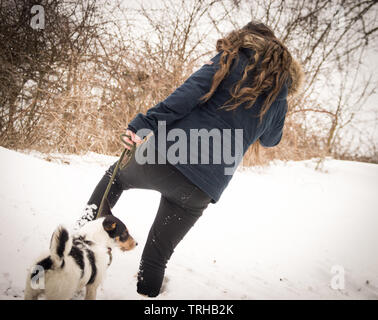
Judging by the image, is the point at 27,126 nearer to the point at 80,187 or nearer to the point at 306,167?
the point at 80,187

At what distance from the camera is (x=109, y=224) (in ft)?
4.63

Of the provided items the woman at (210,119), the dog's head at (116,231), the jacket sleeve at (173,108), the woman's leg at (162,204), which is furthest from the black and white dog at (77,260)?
the jacket sleeve at (173,108)

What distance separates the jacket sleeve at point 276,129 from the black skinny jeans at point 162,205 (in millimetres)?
615

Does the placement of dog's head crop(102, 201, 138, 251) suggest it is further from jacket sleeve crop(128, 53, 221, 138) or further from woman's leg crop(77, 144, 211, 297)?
jacket sleeve crop(128, 53, 221, 138)

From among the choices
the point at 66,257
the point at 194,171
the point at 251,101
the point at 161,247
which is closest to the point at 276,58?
the point at 251,101

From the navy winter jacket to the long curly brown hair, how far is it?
→ 32 mm

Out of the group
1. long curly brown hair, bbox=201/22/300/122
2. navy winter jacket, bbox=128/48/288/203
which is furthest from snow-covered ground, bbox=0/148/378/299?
long curly brown hair, bbox=201/22/300/122

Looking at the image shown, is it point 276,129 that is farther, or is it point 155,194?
point 155,194

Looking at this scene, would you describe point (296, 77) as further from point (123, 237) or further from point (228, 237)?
point (228, 237)

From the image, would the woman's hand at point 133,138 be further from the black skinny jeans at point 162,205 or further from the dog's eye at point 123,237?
the dog's eye at point 123,237

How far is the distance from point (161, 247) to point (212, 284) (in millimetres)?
820

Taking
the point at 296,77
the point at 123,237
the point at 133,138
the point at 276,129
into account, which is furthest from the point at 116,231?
the point at 296,77

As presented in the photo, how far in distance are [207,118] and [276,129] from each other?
559mm

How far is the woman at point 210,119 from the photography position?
1.05m
